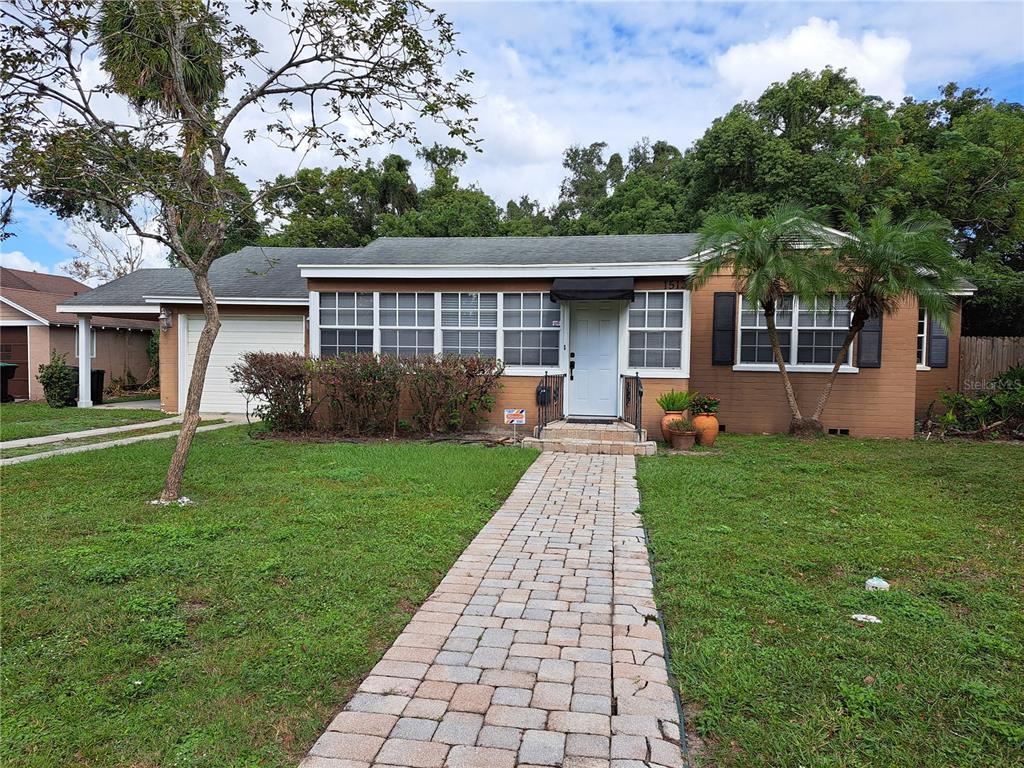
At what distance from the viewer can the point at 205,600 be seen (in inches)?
142

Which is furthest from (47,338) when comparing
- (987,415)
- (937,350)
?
(937,350)

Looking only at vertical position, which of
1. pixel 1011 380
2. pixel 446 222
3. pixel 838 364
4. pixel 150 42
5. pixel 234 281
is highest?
pixel 446 222

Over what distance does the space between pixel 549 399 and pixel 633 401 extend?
4.69ft

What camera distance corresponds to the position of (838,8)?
10086mm

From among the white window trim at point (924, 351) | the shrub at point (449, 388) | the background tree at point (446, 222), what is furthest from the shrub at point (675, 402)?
the background tree at point (446, 222)

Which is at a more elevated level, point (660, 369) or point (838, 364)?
point (838, 364)

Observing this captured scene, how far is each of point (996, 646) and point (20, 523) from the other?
265 inches

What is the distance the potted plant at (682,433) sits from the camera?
9.74 m

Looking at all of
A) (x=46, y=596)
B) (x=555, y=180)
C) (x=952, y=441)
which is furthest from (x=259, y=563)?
(x=555, y=180)

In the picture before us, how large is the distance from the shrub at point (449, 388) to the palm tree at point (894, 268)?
5.87 metres

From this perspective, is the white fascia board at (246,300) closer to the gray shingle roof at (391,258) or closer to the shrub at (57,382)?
the gray shingle roof at (391,258)

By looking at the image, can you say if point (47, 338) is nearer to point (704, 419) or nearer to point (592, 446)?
point (592, 446)

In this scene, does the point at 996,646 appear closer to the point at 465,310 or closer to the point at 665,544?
the point at 665,544

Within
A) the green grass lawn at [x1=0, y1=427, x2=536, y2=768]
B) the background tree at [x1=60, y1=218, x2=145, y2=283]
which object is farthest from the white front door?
the background tree at [x1=60, y1=218, x2=145, y2=283]
